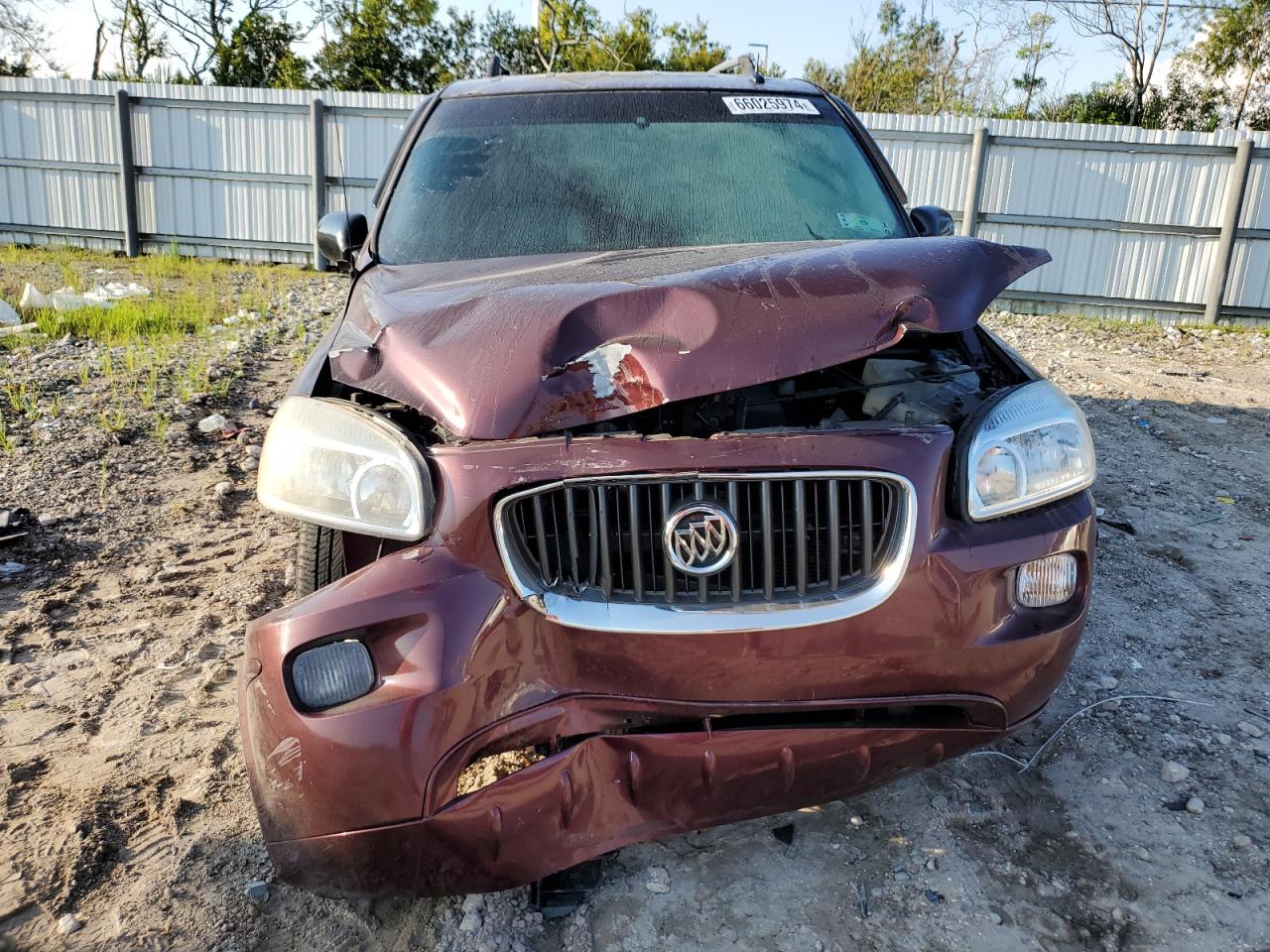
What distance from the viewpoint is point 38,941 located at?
1.84 meters

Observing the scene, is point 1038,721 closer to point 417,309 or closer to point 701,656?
point 701,656

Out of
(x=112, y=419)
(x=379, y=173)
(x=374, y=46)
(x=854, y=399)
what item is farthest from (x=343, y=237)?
(x=374, y=46)

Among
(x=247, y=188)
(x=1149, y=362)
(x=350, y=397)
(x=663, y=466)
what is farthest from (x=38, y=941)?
(x=247, y=188)

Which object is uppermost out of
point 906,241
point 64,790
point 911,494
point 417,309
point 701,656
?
point 906,241

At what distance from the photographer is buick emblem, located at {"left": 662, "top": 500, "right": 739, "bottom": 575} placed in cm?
162

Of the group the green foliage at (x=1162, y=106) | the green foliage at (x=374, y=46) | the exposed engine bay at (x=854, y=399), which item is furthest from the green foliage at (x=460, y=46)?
the exposed engine bay at (x=854, y=399)

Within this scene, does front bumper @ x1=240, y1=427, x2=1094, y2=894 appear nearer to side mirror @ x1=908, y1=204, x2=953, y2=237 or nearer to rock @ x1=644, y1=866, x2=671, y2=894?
rock @ x1=644, y1=866, x2=671, y2=894

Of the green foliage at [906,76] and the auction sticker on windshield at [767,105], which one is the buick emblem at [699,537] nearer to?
the auction sticker on windshield at [767,105]

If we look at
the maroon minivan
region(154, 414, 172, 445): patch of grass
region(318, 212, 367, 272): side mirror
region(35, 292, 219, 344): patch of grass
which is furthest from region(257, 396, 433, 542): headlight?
region(35, 292, 219, 344): patch of grass

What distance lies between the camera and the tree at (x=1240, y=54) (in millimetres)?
20062

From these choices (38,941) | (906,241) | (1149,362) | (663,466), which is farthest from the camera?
(1149,362)

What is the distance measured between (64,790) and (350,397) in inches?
50.1

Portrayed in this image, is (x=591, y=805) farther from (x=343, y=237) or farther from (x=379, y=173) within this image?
(x=379, y=173)

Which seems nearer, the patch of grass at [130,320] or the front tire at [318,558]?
the front tire at [318,558]
